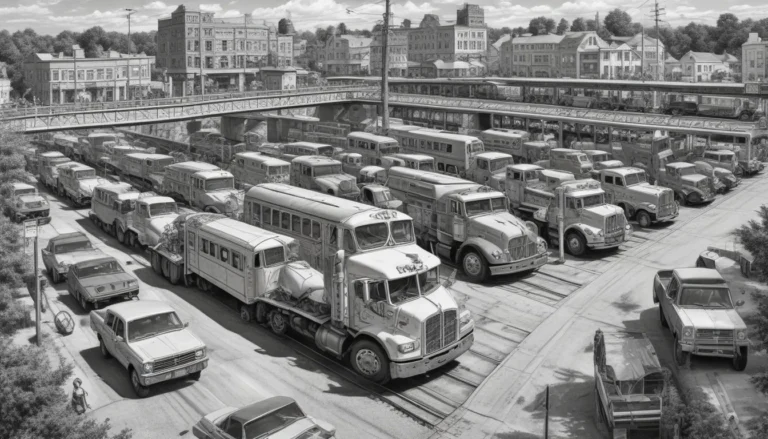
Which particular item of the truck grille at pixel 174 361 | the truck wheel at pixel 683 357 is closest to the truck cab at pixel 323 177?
the truck grille at pixel 174 361

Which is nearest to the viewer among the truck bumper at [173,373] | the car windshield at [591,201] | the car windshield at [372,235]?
the truck bumper at [173,373]

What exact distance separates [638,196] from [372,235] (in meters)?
18.6

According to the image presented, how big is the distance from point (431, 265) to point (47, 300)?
1365cm

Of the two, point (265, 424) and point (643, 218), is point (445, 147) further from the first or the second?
point (265, 424)

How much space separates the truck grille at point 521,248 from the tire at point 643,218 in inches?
401

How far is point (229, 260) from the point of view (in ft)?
71.3

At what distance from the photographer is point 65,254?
26078 mm

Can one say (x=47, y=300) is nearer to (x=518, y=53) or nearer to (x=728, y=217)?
(x=728, y=217)

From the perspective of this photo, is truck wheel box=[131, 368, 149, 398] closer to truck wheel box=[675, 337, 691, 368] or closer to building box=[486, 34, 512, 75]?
truck wheel box=[675, 337, 691, 368]

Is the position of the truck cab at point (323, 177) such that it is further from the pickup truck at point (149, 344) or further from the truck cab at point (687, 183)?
the pickup truck at point (149, 344)

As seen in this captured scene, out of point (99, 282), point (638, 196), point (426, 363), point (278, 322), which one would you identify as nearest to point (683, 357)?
point (426, 363)

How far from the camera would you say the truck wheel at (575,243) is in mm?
28750

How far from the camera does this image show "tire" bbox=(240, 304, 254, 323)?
21562 millimetres

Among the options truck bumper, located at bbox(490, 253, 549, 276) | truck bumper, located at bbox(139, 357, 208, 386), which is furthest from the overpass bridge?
truck bumper, located at bbox(490, 253, 549, 276)
